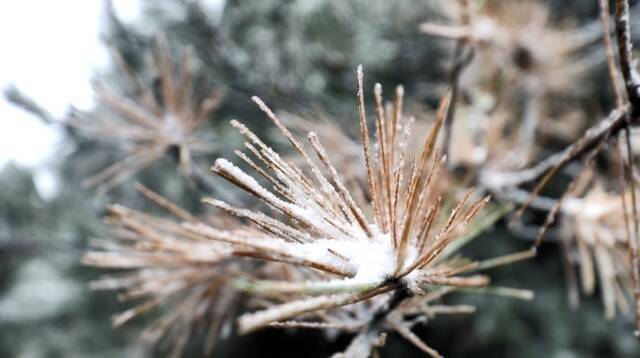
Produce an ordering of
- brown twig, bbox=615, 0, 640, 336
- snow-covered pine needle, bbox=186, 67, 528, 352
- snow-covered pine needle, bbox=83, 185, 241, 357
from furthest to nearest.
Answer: snow-covered pine needle, bbox=83, 185, 241, 357 → brown twig, bbox=615, 0, 640, 336 → snow-covered pine needle, bbox=186, 67, 528, 352

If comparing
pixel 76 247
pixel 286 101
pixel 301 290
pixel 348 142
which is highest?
pixel 286 101

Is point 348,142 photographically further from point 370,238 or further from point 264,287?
point 264,287

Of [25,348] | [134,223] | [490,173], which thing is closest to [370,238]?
[134,223]

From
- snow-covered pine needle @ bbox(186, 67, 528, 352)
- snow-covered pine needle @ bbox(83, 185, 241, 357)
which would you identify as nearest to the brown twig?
snow-covered pine needle @ bbox(186, 67, 528, 352)

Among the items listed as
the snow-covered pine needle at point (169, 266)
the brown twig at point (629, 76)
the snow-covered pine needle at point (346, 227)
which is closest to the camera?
the snow-covered pine needle at point (346, 227)

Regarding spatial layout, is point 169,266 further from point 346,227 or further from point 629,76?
point 629,76

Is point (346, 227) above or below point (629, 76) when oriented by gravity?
below

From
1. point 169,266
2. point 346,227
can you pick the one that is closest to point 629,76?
point 346,227

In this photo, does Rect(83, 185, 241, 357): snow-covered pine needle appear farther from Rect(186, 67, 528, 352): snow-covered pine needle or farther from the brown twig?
the brown twig

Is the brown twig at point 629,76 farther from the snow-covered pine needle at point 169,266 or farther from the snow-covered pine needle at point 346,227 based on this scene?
the snow-covered pine needle at point 169,266

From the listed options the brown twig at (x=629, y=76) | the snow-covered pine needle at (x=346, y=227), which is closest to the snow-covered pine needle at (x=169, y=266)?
the snow-covered pine needle at (x=346, y=227)

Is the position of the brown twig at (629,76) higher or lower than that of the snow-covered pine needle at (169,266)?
higher
